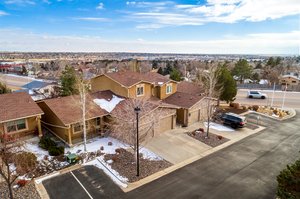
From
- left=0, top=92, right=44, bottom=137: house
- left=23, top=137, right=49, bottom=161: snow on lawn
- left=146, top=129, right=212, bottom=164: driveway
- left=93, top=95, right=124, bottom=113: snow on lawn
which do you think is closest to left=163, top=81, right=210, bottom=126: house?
left=146, top=129, right=212, bottom=164: driveway

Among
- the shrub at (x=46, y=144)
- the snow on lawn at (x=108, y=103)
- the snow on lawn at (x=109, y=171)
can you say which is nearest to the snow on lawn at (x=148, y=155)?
the snow on lawn at (x=109, y=171)

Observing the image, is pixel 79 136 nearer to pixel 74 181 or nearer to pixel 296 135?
pixel 74 181

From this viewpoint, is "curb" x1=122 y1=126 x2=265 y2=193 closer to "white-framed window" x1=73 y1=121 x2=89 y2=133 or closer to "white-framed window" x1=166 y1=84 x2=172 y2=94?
"white-framed window" x1=73 y1=121 x2=89 y2=133

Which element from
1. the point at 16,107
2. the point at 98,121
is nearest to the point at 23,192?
the point at 16,107

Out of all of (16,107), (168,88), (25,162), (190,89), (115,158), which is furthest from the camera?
(190,89)

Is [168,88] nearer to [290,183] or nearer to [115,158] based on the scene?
[115,158]

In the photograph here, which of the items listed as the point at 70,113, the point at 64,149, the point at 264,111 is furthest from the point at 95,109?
the point at 264,111
